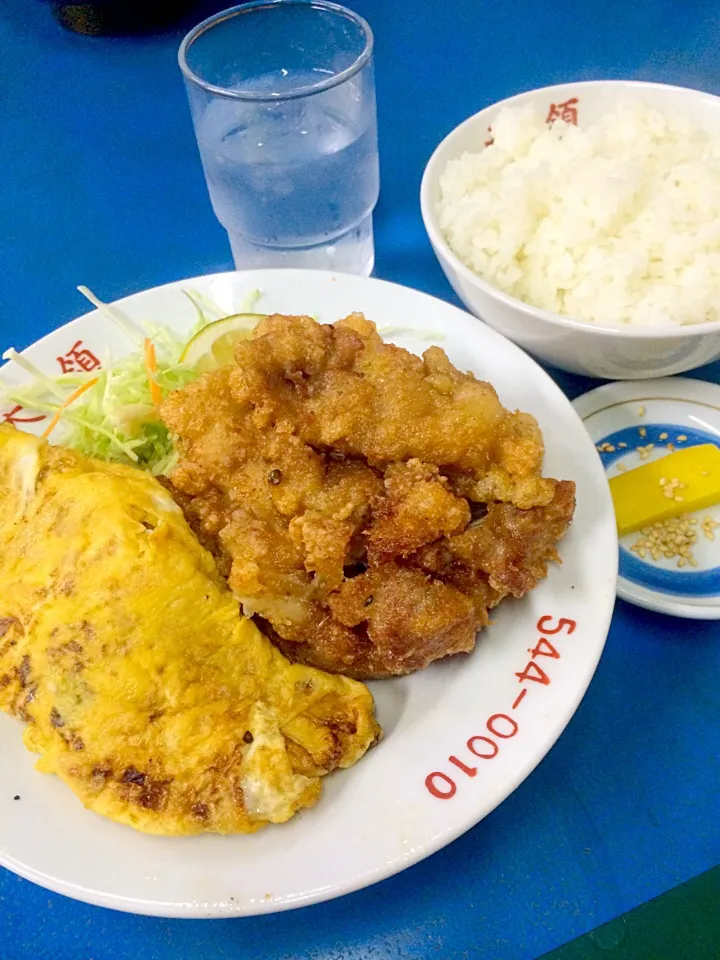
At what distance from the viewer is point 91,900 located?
4.49 feet

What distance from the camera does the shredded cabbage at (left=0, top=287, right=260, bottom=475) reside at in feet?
6.93

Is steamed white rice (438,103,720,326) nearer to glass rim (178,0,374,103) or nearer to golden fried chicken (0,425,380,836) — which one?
glass rim (178,0,374,103)

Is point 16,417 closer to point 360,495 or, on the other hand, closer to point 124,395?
point 124,395

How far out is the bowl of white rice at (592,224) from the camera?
2123 millimetres

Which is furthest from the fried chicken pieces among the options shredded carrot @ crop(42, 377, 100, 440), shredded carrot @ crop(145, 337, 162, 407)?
shredded carrot @ crop(42, 377, 100, 440)

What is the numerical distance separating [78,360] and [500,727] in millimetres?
1573

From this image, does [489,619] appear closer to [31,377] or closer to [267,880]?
[267,880]

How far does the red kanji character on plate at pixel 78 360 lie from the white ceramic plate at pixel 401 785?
1.04 meters

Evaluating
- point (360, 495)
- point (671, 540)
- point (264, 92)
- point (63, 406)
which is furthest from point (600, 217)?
point (63, 406)

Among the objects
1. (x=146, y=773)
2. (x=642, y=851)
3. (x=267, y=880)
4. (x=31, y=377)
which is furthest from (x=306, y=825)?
(x=31, y=377)

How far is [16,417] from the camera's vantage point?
211cm

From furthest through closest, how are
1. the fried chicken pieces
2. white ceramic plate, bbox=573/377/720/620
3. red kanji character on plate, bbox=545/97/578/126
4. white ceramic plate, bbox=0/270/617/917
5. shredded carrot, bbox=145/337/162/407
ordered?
red kanji character on plate, bbox=545/97/578/126 → shredded carrot, bbox=145/337/162/407 → white ceramic plate, bbox=573/377/720/620 → the fried chicken pieces → white ceramic plate, bbox=0/270/617/917

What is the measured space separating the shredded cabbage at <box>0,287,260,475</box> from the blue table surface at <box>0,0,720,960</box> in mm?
817

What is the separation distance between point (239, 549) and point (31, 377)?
0.96 meters
